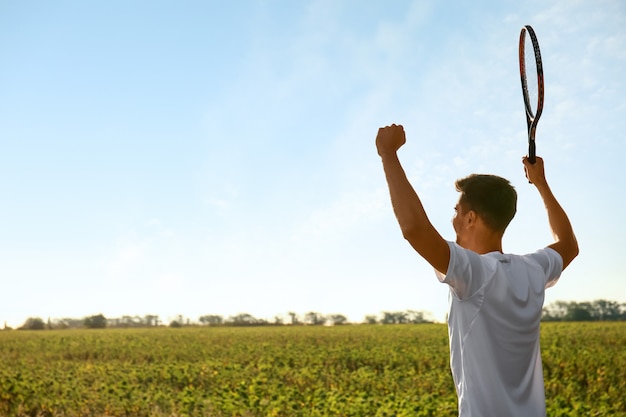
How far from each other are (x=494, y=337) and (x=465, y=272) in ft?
0.89

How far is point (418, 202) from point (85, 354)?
82.7 feet

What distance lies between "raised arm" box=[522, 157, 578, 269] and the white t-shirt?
20.0 inches

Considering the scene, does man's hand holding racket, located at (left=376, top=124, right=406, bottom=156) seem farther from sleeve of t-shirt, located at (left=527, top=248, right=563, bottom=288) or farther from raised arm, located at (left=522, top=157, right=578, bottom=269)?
raised arm, located at (left=522, top=157, right=578, bottom=269)

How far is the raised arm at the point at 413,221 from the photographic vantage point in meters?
1.80

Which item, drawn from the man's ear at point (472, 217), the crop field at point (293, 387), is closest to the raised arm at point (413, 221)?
the man's ear at point (472, 217)

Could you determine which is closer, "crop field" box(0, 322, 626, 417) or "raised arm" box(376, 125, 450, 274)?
"raised arm" box(376, 125, 450, 274)

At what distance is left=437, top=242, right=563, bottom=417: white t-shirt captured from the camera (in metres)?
1.94

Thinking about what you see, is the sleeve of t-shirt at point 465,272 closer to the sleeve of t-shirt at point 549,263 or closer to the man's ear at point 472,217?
the man's ear at point 472,217

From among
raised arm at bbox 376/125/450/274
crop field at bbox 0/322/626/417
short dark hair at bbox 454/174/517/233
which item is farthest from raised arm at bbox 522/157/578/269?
crop field at bbox 0/322/626/417

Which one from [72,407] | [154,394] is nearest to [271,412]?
[154,394]

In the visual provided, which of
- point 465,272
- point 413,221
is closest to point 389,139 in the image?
point 413,221

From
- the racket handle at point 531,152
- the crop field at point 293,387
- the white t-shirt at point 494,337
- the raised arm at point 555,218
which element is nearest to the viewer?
the white t-shirt at point 494,337

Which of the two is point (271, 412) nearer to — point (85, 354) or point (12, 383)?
point (12, 383)

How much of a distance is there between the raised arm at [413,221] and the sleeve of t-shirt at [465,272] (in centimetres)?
2
